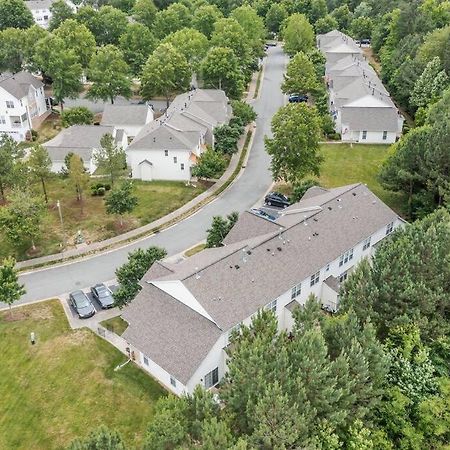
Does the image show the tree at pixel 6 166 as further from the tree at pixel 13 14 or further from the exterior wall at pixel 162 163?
the tree at pixel 13 14

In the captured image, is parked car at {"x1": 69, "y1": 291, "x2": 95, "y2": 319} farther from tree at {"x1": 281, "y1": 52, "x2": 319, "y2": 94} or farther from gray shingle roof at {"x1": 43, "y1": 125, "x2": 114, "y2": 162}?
tree at {"x1": 281, "y1": 52, "x2": 319, "y2": 94}

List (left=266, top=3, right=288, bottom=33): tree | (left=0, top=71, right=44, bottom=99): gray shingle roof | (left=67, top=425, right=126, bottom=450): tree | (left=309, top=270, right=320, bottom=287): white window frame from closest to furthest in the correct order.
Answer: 1. (left=67, top=425, right=126, bottom=450): tree
2. (left=309, top=270, right=320, bottom=287): white window frame
3. (left=0, top=71, right=44, bottom=99): gray shingle roof
4. (left=266, top=3, right=288, bottom=33): tree

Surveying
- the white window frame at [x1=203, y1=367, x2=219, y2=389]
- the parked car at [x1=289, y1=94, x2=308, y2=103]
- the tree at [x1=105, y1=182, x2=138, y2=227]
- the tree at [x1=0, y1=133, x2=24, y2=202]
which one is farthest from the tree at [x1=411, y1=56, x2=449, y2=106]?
the tree at [x1=0, y1=133, x2=24, y2=202]

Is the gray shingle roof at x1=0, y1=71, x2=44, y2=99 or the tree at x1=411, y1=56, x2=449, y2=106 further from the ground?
the tree at x1=411, y1=56, x2=449, y2=106

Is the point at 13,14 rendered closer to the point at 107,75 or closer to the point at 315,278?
the point at 107,75

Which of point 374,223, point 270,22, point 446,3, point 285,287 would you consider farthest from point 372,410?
point 270,22

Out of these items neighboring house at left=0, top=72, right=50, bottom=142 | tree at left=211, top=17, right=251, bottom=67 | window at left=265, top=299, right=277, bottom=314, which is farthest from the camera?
tree at left=211, top=17, right=251, bottom=67

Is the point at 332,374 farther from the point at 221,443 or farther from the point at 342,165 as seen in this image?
the point at 342,165
